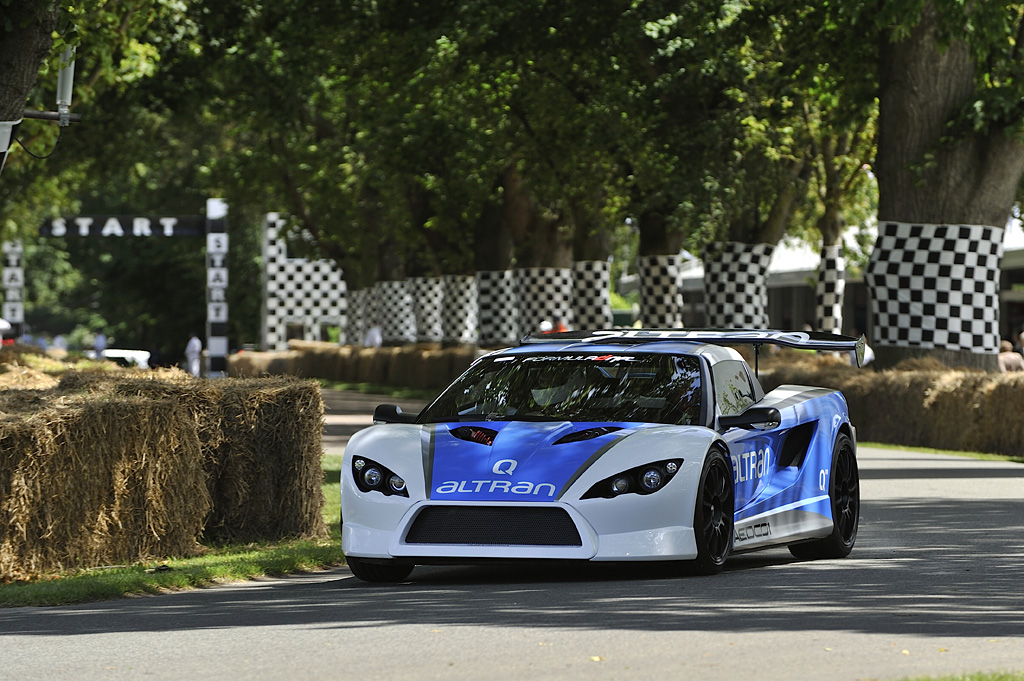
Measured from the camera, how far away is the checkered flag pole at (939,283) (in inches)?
876

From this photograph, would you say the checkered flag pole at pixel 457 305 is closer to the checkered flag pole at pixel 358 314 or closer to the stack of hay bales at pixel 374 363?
the stack of hay bales at pixel 374 363

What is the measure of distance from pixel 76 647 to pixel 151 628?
0.58m

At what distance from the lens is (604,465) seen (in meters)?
8.90

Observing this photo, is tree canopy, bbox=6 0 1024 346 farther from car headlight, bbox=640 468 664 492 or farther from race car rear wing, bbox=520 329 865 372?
car headlight, bbox=640 468 664 492

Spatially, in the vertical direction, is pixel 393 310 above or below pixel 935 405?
above

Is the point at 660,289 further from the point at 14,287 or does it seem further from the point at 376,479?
the point at 376,479

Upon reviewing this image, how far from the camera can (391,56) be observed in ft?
91.1

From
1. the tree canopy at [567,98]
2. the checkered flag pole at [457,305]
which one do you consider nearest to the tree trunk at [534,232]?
the tree canopy at [567,98]

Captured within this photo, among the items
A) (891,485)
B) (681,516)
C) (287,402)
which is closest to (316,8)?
(891,485)

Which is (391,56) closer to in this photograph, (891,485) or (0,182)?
(0,182)

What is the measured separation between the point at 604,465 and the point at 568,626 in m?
1.49

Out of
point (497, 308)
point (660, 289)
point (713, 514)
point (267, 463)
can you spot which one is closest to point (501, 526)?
point (713, 514)

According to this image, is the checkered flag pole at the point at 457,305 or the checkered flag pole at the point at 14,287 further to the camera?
the checkered flag pole at the point at 14,287

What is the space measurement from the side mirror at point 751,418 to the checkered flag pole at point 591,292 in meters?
27.3
